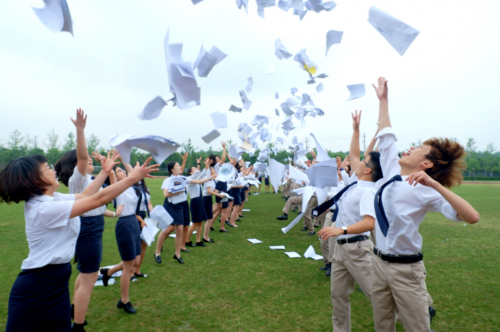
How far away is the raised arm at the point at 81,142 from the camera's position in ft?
6.55

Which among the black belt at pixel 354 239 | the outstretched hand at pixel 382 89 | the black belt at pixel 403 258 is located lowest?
the black belt at pixel 354 239

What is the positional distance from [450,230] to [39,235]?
8.82 m

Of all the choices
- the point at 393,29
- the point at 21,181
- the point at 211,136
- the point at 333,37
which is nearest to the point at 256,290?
the point at 211,136

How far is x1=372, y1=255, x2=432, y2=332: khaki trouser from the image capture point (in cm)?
183

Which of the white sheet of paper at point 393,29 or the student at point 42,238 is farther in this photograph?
the white sheet of paper at point 393,29

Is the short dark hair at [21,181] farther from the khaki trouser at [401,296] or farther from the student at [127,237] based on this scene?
the khaki trouser at [401,296]

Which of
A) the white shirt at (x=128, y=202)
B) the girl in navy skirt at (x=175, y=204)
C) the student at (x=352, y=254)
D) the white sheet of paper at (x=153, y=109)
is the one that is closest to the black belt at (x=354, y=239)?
the student at (x=352, y=254)

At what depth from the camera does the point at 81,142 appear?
2.17 meters

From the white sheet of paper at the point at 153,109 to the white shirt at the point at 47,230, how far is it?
0.75 meters

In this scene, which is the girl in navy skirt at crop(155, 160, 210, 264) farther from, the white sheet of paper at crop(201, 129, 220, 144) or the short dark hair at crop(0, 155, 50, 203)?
the short dark hair at crop(0, 155, 50, 203)

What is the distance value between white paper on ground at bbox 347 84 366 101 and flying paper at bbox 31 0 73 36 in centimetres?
262

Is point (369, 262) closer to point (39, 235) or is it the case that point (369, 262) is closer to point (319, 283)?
point (319, 283)

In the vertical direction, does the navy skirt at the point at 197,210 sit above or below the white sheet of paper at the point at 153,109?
below

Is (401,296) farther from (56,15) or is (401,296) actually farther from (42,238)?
(56,15)
